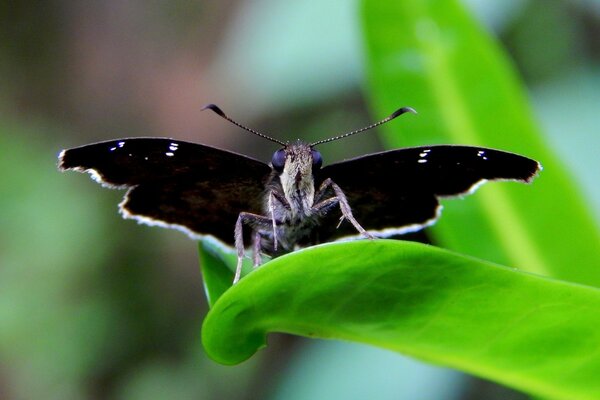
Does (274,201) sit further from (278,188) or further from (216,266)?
(216,266)

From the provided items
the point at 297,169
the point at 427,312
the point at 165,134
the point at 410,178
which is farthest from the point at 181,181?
the point at 165,134

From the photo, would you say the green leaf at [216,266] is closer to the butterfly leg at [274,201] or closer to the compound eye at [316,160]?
the butterfly leg at [274,201]

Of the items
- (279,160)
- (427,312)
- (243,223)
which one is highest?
(279,160)

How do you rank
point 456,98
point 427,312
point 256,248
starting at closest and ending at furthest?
point 427,312
point 256,248
point 456,98

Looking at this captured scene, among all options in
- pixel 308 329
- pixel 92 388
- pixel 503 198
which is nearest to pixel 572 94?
pixel 503 198

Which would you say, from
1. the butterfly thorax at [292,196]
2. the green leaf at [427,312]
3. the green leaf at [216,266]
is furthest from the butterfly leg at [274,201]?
the green leaf at [427,312]

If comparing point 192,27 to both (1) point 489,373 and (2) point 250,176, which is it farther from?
(1) point 489,373
